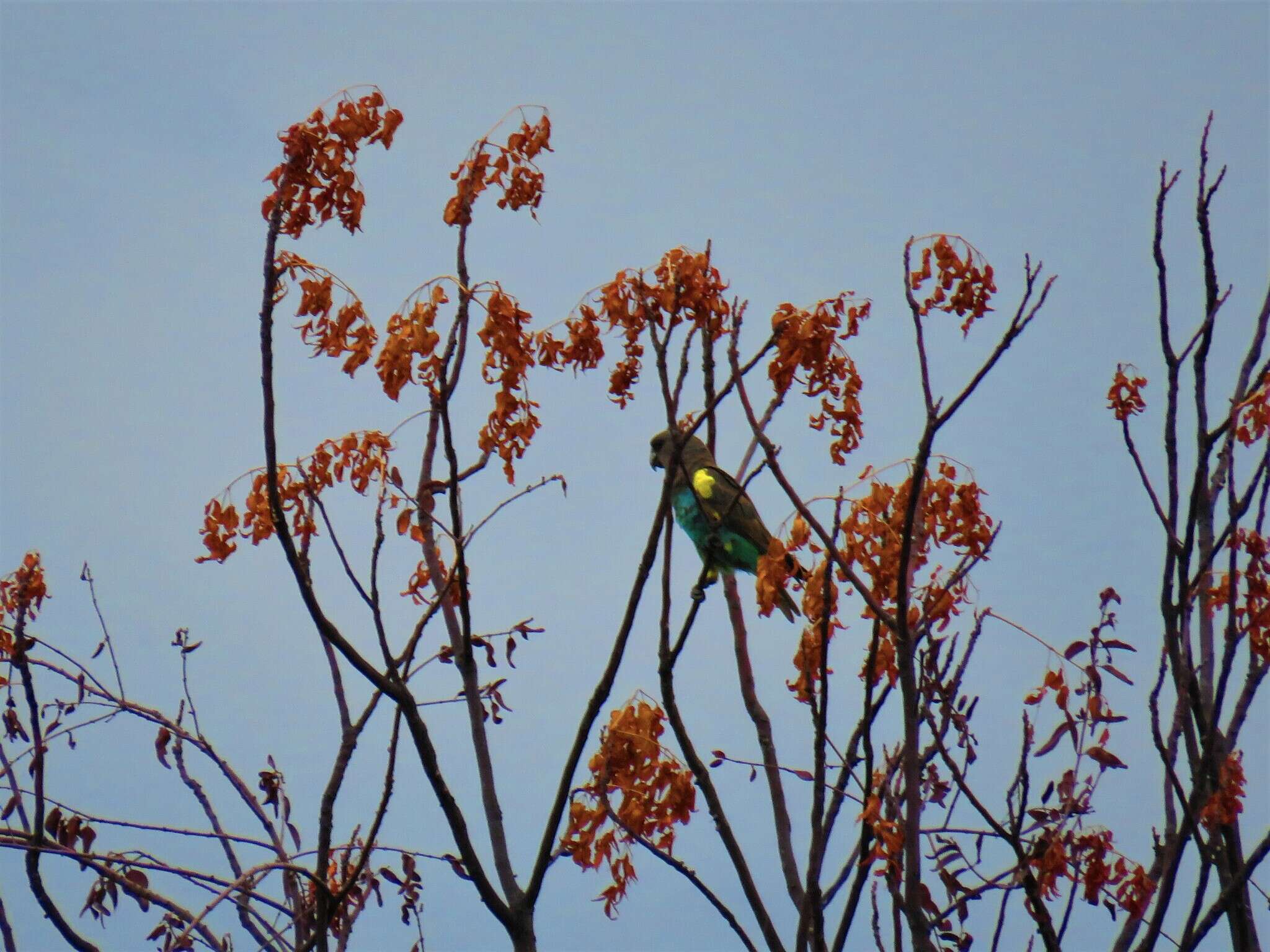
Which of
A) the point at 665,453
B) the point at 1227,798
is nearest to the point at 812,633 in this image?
the point at 1227,798

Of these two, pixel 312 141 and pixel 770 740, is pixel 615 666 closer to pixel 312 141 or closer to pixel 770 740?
pixel 770 740

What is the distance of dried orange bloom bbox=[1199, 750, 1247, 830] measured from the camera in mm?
3434

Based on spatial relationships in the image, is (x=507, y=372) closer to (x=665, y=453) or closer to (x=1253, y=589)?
(x=1253, y=589)

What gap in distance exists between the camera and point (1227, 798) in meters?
3.46

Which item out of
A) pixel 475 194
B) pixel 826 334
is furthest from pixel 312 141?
pixel 826 334

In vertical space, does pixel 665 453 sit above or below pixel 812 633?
above

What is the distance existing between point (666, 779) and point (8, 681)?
2342 millimetres

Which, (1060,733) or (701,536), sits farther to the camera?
(701,536)

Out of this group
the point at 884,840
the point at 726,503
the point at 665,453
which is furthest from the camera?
the point at 665,453

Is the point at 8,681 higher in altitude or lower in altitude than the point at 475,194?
lower

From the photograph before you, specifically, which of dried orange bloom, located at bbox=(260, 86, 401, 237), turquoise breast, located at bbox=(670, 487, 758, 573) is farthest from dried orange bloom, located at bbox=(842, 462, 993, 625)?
turquoise breast, located at bbox=(670, 487, 758, 573)

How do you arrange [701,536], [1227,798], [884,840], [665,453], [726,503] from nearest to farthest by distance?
[884,840] < [1227,798] < [726,503] < [701,536] < [665,453]

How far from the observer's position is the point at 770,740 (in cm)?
388

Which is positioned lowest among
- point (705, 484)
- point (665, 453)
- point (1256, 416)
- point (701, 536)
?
point (1256, 416)
